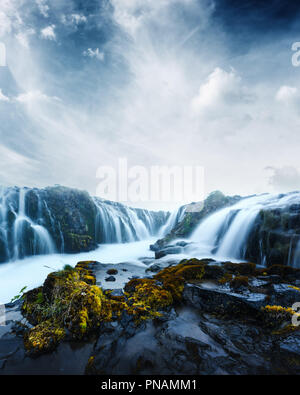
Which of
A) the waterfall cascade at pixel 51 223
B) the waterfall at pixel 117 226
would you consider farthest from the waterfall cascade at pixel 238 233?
the waterfall cascade at pixel 51 223

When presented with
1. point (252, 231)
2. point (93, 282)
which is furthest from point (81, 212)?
point (252, 231)

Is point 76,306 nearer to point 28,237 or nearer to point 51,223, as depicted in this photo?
point 28,237

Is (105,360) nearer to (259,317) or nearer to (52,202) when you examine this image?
(259,317)

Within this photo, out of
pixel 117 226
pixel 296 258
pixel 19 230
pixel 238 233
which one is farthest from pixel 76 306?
pixel 117 226

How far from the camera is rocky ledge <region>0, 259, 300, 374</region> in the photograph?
2.61 metres

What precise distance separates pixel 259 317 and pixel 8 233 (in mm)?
25161

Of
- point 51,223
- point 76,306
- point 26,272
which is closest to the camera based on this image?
point 76,306

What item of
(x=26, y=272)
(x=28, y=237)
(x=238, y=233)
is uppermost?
(x=238, y=233)

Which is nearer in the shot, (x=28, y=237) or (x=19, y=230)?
(x=19, y=230)

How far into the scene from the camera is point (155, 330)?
11.3 feet

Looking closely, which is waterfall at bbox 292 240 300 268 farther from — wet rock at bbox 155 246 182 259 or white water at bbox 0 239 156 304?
white water at bbox 0 239 156 304

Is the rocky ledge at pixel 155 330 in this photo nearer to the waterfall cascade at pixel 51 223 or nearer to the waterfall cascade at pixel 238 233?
the waterfall cascade at pixel 238 233

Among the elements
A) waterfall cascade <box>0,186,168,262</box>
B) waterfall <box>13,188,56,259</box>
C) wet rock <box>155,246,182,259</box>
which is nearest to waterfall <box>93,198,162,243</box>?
waterfall cascade <box>0,186,168,262</box>

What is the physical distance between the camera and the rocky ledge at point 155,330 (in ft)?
8.55
